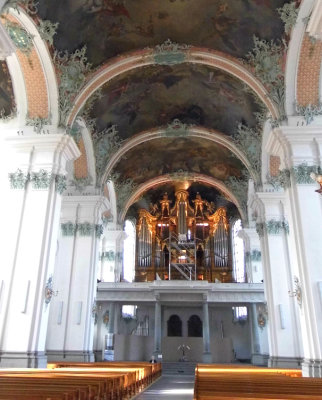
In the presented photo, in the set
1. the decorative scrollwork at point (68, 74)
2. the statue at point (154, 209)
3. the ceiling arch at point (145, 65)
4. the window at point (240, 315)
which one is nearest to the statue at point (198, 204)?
the statue at point (154, 209)

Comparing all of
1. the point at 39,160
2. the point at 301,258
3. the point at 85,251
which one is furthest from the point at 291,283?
the point at 39,160

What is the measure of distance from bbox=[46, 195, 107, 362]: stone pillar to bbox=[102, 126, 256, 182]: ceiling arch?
1988 millimetres

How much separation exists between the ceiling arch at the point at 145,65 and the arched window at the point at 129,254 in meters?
14.6

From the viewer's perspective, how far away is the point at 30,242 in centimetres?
1107

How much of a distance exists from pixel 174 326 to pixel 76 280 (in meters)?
12.8

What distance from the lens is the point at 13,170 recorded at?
39.2ft

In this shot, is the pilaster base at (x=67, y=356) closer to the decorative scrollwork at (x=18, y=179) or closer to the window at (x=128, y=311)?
the decorative scrollwork at (x=18, y=179)

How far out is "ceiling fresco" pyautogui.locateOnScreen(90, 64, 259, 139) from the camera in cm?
1471

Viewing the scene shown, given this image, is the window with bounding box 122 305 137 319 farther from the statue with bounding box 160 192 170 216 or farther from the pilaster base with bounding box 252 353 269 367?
the pilaster base with bounding box 252 353 269 367

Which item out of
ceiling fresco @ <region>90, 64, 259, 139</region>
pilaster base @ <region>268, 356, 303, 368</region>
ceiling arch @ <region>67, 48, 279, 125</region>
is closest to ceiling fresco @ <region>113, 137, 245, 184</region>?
ceiling fresco @ <region>90, 64, 259, 139</region>

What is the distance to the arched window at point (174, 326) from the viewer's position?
26.1 m

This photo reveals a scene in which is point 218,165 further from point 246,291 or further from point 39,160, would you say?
point 39,160

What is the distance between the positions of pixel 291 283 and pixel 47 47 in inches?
455

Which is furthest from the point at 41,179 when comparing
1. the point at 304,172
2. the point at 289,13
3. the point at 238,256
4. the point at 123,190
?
the point at 238,256
